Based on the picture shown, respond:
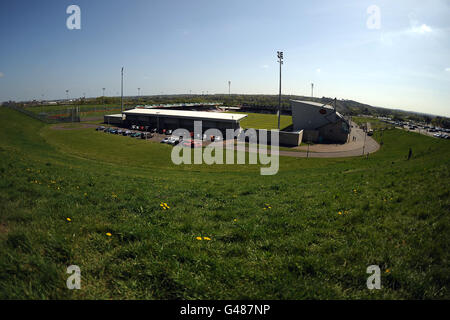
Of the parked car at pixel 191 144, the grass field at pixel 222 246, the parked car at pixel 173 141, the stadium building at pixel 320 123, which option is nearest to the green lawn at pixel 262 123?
the stadium building at pixel 320 123

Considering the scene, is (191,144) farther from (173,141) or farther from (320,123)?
(320,123)

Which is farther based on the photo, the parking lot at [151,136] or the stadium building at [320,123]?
the stadium building at [320,123]

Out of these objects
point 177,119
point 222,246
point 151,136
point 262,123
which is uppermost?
point 262,123

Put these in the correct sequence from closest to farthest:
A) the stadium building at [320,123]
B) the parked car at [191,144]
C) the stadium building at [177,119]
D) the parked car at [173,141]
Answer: the parked car at [191,144] < the parked car at [173,141] < the stadium building at [177,119] < the stadium building at [320,123]

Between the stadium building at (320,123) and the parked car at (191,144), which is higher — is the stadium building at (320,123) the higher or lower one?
the higher one

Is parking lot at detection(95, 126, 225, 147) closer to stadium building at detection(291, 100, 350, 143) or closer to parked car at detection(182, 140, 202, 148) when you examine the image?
parked car at detection(182, 140, 202, 148)

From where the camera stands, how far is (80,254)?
12.3ft

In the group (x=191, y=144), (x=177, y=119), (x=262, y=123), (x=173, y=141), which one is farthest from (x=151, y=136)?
(x=262, y=123)

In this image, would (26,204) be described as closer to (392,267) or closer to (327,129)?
(392,267)

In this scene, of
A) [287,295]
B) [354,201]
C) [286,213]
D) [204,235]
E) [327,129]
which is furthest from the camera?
[327,129]

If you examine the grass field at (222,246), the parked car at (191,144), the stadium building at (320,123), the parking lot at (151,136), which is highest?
the stadium building at (320,123)

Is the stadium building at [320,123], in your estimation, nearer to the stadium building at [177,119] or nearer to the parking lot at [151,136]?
the stadium building at [177,119]
